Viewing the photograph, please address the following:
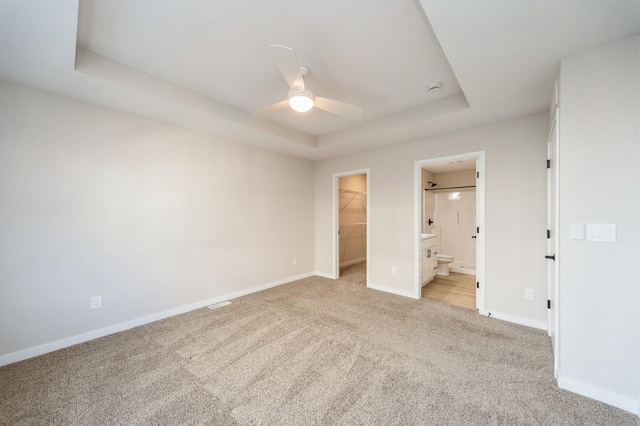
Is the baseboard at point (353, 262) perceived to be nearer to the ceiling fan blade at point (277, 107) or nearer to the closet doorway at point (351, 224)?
the closet doorway at point (351, 224)

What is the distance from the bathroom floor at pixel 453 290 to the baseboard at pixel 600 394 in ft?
5.18

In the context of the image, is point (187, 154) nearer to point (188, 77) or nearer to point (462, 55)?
point (188, 77)

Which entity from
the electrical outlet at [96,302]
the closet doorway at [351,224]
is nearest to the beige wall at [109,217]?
the electrical outlet at [96,302]

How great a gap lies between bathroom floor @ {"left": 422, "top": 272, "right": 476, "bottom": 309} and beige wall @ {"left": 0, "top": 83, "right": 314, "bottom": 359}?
2.84 meters

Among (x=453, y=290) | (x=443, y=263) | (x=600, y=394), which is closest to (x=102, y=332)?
(x=600, y=394)

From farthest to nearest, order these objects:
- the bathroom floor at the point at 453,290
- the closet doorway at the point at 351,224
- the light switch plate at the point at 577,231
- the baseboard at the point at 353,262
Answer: the baseboard at the point at 353,262 < the closet doorway at the point at 351,224 < the bathroom floor at the point at 453,290 < the light switch plate at the point at 577,231

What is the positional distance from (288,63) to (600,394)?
3.08 m

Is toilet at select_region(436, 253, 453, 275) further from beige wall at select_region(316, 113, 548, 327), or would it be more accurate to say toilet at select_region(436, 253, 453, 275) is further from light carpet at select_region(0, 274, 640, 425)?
light carpet at select_region(0, 274, 640, 425)

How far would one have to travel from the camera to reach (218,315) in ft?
10.1

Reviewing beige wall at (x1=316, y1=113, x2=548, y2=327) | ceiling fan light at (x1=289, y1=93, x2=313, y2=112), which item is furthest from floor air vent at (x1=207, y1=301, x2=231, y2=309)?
ceiling fan light at (x1=289, y1=93, x2=313, y2=112)

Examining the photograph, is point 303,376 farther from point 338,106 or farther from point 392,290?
point 392,290

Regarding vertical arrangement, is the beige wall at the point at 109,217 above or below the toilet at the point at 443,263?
above

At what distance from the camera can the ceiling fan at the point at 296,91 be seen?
163 centimetres

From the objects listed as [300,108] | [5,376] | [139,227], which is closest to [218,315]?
[139,227]
